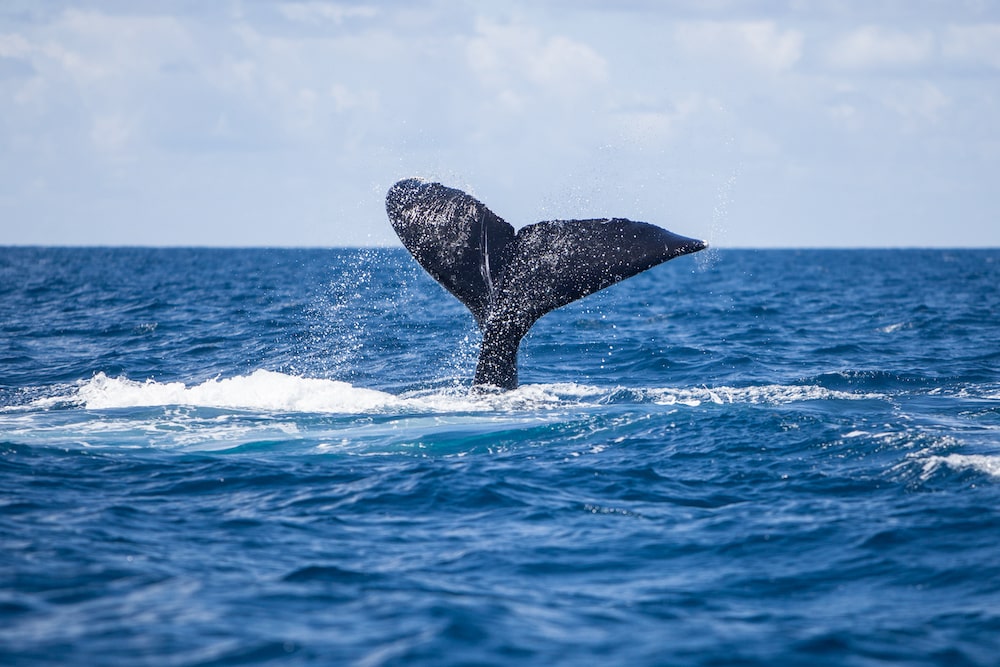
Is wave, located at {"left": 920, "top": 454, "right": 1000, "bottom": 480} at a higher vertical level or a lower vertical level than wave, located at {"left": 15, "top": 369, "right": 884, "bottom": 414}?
lower

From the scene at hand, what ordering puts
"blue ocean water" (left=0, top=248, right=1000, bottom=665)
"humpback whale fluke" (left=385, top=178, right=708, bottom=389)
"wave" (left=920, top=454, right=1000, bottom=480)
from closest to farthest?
"blue ocean water" (left=0, top=248, right=1000, bottom=665), "wave" (left=920, top=454, right=1000, bottom=480), "humpback whale fluke" (left=385, top=178, right=708, bottom=389)

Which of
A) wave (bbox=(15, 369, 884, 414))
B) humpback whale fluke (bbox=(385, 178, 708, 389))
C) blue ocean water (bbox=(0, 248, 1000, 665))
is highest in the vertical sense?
humpback whale fluke (bbox=(385, 178, 708, 389))

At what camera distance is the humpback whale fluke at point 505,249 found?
1230 centimetres

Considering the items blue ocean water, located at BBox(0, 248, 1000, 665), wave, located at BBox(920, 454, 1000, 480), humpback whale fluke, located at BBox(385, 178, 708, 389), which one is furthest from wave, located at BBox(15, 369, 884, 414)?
wave, located at BBox(920, 454, 1000, 480)

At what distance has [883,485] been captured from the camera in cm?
1077

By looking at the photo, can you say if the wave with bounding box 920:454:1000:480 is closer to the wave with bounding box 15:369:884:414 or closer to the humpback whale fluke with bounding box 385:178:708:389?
the humpback whale fluke with bounding box 385:178:708:389

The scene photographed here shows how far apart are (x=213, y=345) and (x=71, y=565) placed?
16.6 meters

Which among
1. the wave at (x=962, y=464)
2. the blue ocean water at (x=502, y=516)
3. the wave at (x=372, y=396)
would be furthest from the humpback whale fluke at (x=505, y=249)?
the wave at (x=962, y=464)

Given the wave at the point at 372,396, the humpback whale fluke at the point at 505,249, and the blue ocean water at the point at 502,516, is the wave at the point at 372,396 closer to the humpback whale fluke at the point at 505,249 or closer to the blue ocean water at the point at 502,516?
the blue ocean water at the point at 502,516

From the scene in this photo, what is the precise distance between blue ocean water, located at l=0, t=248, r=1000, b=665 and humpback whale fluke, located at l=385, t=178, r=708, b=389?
5.19ft

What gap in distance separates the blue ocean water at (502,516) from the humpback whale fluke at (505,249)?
1582 millimetres

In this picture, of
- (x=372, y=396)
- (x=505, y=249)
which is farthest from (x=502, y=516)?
(x=372, y=396)

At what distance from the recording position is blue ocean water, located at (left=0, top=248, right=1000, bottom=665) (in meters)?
7.20

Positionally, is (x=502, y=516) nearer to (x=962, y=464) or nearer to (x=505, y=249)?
(x=505, y=249)
